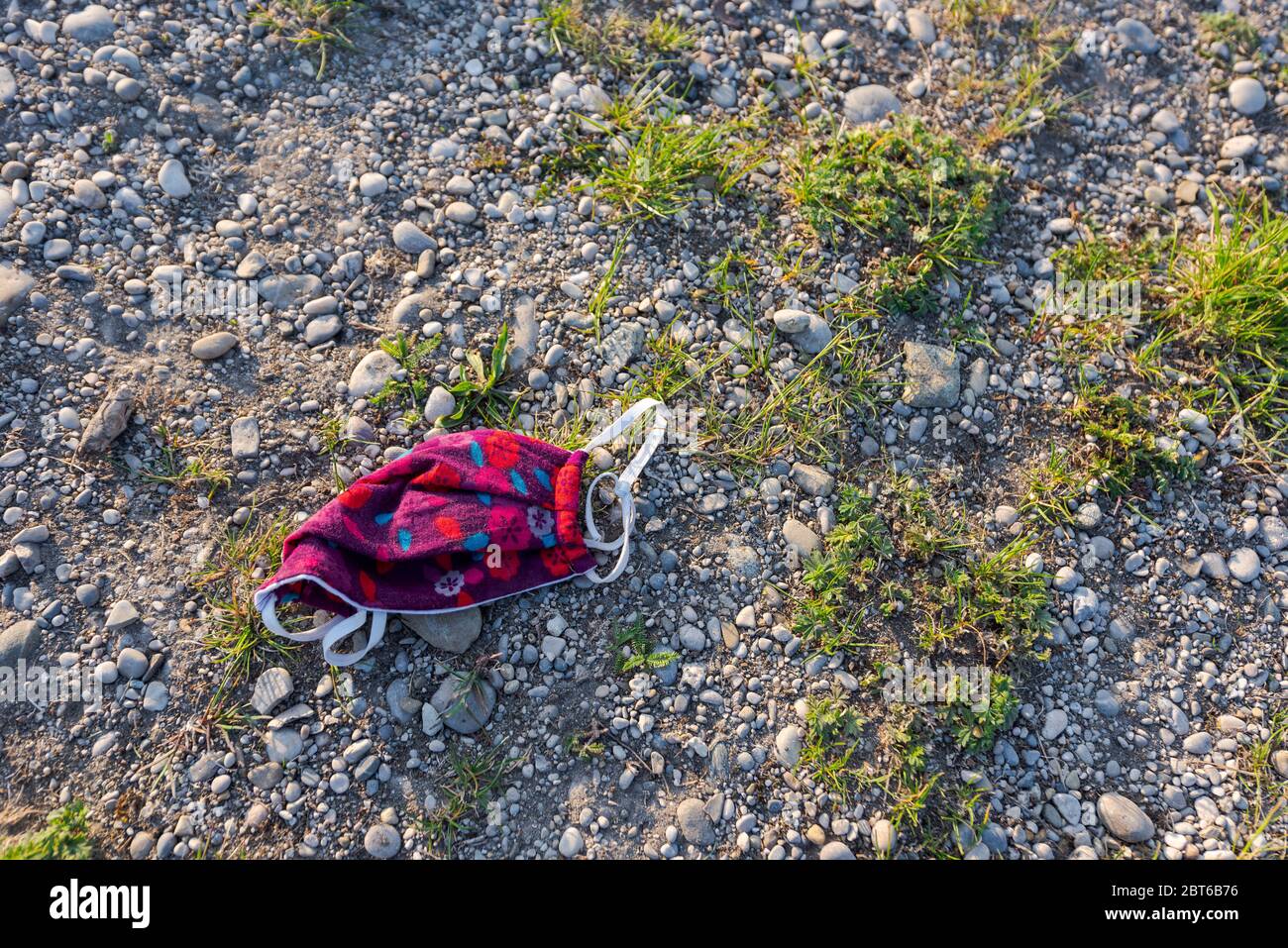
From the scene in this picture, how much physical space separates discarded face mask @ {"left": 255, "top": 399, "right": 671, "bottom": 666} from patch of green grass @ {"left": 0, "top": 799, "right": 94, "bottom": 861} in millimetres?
1091

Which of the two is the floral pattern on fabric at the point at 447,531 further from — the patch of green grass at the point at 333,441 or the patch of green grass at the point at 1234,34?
the patch of green grass at the point at 1234,34

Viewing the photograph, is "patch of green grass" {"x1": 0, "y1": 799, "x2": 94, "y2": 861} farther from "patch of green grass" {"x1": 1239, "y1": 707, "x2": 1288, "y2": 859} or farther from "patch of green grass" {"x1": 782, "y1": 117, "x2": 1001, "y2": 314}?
"patch of green grass" {"x1": 1239, "y1": 707, "x2": 1288, "y2": 859}

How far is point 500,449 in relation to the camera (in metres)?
3.99

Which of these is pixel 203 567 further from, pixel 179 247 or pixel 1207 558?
pixel 1207 558

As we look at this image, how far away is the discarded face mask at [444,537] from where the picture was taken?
3.74m

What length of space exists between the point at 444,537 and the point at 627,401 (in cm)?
117

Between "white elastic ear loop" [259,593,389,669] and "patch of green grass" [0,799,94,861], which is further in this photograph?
Answer: "white elastic ear loop" [259,593,389,669]

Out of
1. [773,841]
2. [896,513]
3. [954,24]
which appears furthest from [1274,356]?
[773,841]

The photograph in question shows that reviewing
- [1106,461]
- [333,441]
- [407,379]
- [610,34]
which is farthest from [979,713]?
[610,34]

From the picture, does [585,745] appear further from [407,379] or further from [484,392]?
[407,379]

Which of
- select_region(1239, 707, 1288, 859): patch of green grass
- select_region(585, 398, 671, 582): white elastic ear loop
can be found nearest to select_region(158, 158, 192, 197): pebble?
select_region(585, 398, 671, 582): white elastic ear loop

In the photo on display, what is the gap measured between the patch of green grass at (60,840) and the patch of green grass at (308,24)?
3989 mm

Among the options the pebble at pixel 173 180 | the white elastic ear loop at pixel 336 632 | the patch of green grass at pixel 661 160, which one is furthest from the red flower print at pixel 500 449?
the pebble at pixel 173 180

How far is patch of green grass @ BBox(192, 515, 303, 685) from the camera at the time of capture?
3789mm
